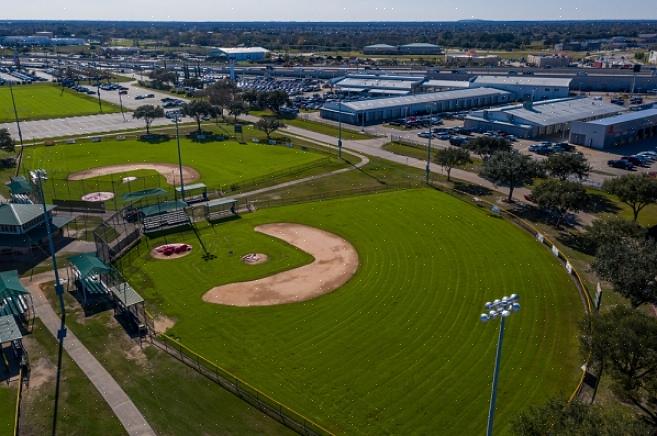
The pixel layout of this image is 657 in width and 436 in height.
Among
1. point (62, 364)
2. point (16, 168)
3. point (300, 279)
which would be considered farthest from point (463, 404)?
point (16, 168)

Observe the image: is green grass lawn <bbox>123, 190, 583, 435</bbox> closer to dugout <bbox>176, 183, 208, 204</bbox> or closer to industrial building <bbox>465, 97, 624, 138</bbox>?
dugout <bbox>176, 183, 208, 204</bbox>

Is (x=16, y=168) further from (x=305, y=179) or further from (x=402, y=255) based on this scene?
(x=402, y=255)

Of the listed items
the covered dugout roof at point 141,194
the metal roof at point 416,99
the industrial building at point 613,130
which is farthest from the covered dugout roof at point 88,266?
the industrial building at point 613,130

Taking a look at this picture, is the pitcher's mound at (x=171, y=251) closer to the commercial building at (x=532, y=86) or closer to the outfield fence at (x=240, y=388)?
the outfield fence at (x=240, y=388)

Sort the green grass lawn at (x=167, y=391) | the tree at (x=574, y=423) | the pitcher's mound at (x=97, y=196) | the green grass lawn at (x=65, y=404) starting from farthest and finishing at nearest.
→ the pitcher's mound at (x=97, y=196)
the green grass lawn at (x=167, y=391)
the green grass lawn at (x=65, y=404)
the tree at (x=574, y=423)

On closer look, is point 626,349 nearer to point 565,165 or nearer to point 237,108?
point 565,165

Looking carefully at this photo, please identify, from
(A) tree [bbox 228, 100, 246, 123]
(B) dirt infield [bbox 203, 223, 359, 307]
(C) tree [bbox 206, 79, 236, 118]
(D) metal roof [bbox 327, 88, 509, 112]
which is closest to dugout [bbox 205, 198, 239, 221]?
(B) dirt infield [bbox 203, 223, 359, 307]
